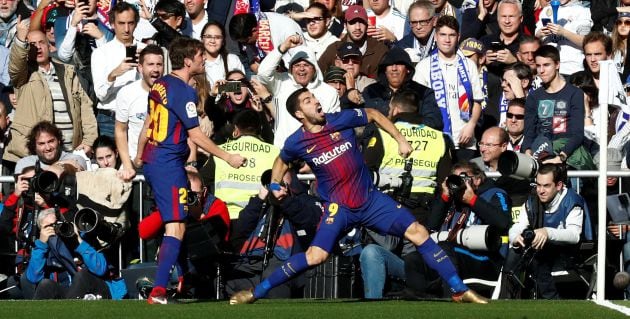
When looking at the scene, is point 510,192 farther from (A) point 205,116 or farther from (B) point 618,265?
(A) point 205,116

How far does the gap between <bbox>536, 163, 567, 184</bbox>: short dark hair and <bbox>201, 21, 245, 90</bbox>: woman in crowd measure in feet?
14.8

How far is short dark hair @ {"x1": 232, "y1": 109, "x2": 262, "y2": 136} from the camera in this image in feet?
50.3

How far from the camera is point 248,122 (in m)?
15.3

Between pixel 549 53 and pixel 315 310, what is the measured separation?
5525 mm

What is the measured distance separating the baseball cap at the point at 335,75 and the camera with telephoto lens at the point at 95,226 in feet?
11.4

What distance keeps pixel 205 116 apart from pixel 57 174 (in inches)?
88.9

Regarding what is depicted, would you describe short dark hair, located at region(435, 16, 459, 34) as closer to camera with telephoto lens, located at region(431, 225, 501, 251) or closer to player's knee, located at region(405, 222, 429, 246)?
camera with telephoto lens, located at region(431, 225, 501, 251)

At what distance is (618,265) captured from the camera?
14.8 meters

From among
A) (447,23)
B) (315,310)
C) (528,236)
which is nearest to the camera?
(315,310)

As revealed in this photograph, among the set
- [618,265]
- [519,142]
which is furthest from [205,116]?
[618,265]

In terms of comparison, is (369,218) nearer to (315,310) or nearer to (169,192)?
(315,310)

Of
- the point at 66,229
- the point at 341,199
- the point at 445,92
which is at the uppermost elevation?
the point at 445,92

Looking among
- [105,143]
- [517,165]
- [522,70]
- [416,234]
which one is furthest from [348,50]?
[416,234]

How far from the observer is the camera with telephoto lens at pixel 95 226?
567 inches
